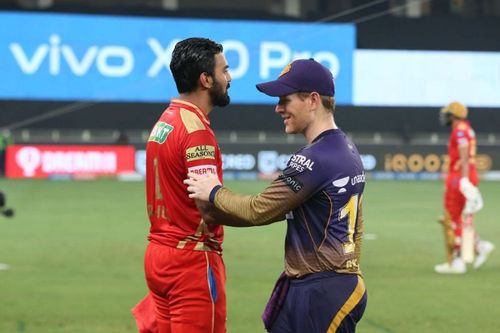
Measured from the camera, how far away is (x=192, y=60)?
560cm

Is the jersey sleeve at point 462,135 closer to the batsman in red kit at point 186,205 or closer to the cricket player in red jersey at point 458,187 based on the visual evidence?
the cricket player in red jersey at point 458,187

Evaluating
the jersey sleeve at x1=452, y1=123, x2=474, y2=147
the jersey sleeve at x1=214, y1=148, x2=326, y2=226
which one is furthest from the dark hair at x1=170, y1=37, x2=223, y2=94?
the jersey sleeve at x1=452, y1=123, x2=474, y2=147

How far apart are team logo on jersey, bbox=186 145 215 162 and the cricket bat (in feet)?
28.1

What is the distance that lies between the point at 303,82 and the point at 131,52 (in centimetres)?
2990

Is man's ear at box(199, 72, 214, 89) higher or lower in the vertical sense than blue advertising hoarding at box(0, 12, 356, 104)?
higher

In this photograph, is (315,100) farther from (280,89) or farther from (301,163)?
(301,163)

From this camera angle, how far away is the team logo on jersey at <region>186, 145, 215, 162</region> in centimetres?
550

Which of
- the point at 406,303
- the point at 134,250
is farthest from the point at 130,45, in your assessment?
the point at 406,303

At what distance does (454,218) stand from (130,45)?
22.3 m

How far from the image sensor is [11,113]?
33812 millimetres

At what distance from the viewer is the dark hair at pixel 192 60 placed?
5598 millimetres

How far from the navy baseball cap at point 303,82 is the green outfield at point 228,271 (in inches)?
193

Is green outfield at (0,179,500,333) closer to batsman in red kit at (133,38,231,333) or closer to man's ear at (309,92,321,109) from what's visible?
batsman in red kit at (133,38,231,333)

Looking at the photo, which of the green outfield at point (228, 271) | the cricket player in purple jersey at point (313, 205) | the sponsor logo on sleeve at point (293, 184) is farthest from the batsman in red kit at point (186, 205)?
the green outfield at point (228, 271)
